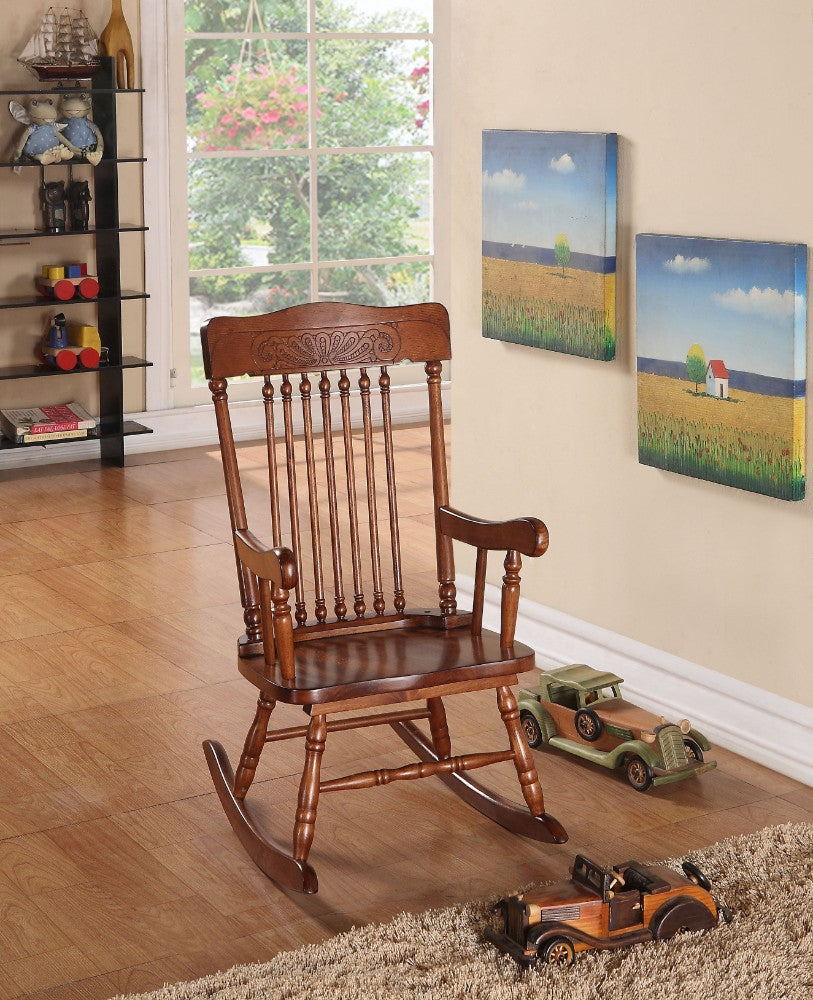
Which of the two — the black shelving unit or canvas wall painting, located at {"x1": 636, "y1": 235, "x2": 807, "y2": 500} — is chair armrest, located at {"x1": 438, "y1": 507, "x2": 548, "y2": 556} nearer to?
canvas wall painting, located at {"x1": 636, "y1": 235, "x2": 807, "y2": 500}

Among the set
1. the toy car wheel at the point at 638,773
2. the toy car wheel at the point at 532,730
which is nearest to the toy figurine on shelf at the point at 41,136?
the toy car wheel at the point at 532,730

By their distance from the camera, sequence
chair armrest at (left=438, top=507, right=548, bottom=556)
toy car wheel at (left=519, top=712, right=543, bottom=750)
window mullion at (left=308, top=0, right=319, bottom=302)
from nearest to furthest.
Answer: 1. chair armrest at (left=438, top=507, right=548, bottom=556)
2. toy car wheel at (left=519, top=712, right=543, bottom=750)
3. window mullion at (left=308, top=0, right=319, bottom=302)

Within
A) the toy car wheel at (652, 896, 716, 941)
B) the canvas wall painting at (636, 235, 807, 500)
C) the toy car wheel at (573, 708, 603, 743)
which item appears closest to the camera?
the toy car wheel at (652, 896, 716, 941)

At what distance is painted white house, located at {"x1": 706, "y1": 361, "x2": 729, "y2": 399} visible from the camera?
3.02 m

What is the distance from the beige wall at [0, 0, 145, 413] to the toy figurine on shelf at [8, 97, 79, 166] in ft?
0.52

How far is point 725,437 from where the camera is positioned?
304 centimetres

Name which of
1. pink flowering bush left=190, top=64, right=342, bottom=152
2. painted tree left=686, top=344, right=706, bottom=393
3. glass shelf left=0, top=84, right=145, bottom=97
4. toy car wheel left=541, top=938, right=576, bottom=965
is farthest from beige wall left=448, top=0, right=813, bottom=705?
pink flowering bush left=190, top=64, right=342, bottom=152

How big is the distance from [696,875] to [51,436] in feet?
13.1

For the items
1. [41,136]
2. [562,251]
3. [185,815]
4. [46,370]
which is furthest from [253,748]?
[41,136]

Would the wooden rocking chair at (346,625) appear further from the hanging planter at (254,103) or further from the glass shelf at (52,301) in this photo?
→ the hanging planter at (254,103)

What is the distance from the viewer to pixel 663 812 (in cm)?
291

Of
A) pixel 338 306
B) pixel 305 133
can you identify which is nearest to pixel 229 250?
pixel 305 133

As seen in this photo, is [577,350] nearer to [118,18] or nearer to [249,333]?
[249,333]

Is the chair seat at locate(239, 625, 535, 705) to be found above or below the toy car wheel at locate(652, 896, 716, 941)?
above
